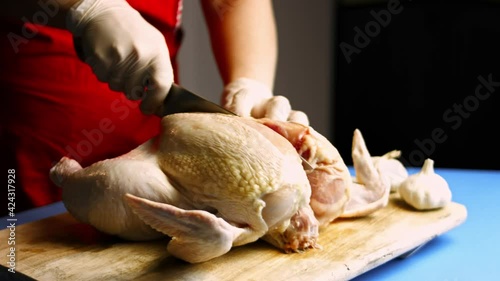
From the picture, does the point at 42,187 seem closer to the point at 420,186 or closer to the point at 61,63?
the point at 61,63

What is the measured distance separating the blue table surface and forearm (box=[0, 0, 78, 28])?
0.46 metres

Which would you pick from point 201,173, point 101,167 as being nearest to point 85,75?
point 101,167

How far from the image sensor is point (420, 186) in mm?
1495

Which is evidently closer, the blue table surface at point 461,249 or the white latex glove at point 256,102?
the blue table surface at point 461,249

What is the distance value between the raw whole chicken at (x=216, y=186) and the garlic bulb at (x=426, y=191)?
20 cm

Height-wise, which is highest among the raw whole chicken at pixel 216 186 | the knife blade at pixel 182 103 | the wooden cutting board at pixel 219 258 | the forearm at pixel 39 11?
the forearm at pixel 39 11

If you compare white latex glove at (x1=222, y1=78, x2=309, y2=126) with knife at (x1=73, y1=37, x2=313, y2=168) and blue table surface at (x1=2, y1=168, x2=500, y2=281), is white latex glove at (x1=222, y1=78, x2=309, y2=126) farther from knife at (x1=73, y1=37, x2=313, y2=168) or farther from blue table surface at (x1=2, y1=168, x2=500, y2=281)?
blue table surface at (x1=2, y1=168, x2=500, y2=281)

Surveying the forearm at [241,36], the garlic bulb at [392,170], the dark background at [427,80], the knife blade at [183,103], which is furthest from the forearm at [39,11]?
the dark background at [427,80]

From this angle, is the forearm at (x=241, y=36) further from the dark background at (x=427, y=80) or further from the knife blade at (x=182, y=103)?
the dark background at (x=427, y=80)

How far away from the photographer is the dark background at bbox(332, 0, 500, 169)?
10.3 ft

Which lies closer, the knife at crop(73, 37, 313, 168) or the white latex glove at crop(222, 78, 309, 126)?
the knife at crop(73, 37, 313, 168)

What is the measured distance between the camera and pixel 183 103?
1.40m

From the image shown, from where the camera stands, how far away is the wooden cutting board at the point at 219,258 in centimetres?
116

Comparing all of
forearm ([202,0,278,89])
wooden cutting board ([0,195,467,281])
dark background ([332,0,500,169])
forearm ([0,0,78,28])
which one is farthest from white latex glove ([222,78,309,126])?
dark background ([332,0,500,169])
